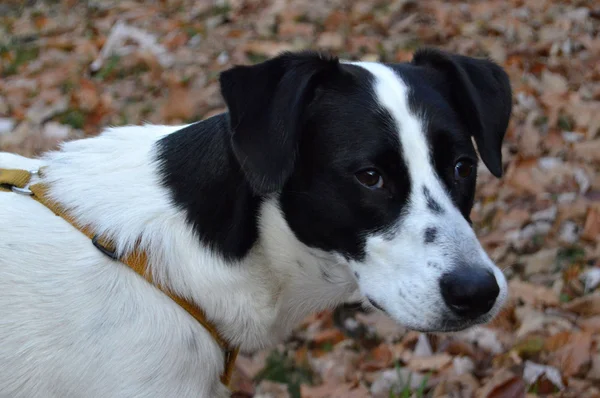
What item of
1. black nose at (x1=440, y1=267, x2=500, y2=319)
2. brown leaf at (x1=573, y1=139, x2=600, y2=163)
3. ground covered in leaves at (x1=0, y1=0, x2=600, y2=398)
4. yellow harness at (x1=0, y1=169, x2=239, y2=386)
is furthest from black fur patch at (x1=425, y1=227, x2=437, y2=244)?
brown leaf at (x1=573, y1=139, x2=600, y2=163)

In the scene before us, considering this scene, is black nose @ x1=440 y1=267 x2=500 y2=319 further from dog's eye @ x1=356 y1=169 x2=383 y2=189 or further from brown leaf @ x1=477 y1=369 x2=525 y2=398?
brown leaf @ x1=477 y1=369 x2=525 y2=398

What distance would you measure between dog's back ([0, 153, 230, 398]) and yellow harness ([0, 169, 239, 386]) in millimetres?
28

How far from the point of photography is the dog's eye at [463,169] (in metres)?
2.48

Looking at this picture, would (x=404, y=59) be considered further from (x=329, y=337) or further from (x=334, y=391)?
(x=334, y=391)

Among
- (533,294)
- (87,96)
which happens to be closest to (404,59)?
(87,96)

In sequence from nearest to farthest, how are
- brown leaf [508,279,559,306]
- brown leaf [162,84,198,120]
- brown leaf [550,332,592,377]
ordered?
brown leaf [550,332,592,377] < brown leaf [508,279,559,306] < brown leaf [162,84,198,120]

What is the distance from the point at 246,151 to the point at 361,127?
0.37 meters

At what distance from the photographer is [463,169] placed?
2.51 m

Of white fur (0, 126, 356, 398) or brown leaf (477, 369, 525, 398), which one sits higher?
white fur (0, 126, 356, 398)

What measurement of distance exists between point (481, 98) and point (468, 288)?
80 centimetres

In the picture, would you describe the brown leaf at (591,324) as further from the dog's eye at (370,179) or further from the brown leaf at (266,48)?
the brown leaf at (266,48)

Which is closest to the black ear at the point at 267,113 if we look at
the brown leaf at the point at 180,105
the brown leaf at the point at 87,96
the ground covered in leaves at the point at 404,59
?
the ground covered in leaves at the point at 404,59

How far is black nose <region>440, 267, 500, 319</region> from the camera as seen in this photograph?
2.19 metres

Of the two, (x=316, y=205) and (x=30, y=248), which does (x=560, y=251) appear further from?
(x=30, y=248)
